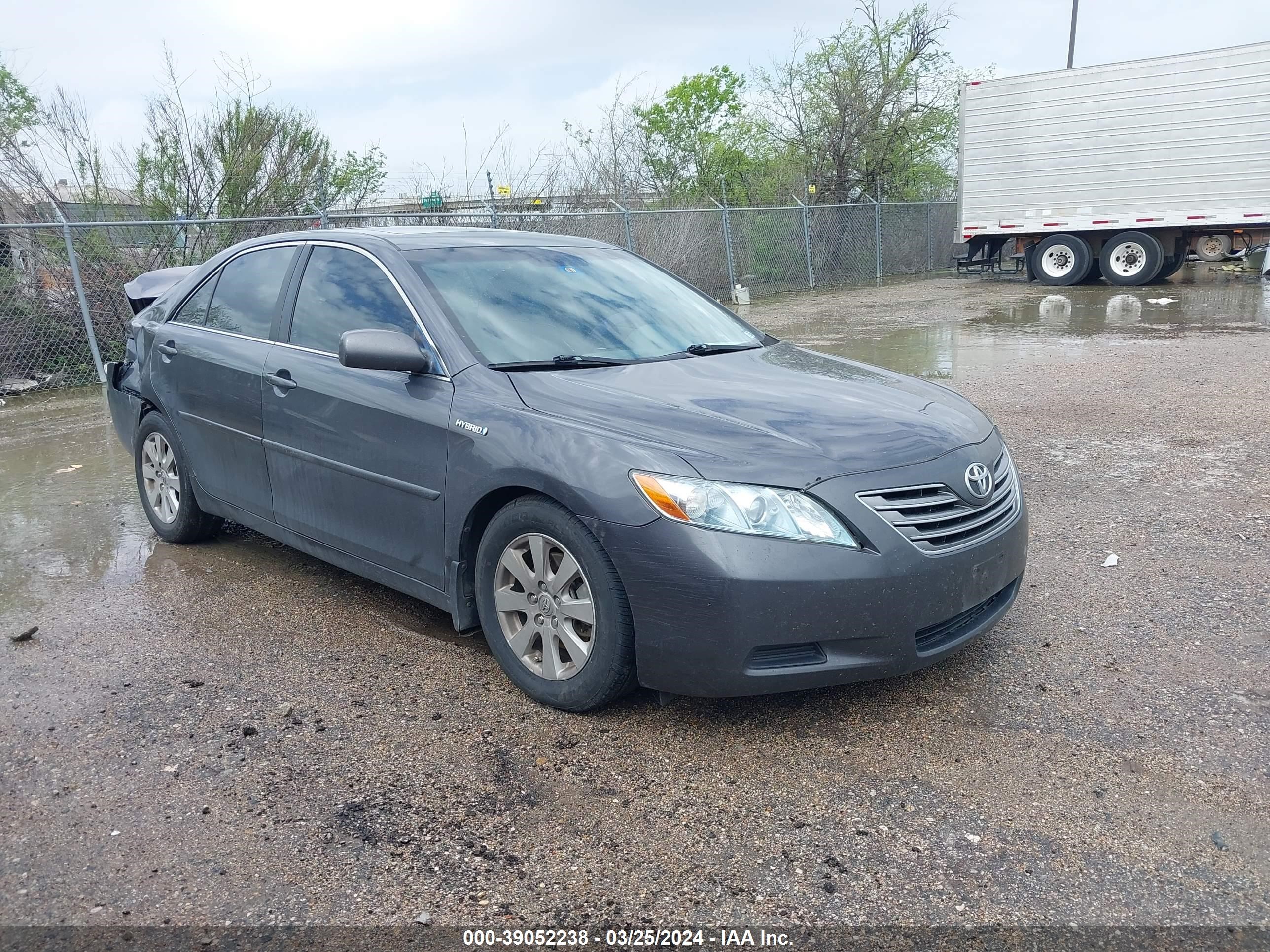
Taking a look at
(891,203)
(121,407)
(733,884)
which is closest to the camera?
(733,884)

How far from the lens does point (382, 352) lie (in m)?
3.70

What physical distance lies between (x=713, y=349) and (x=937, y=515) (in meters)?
1.44

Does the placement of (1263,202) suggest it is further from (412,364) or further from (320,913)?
(320,913)

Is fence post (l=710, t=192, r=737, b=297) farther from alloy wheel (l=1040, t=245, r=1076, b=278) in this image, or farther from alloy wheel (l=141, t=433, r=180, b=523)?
alloy wheel (l=141, t=433, r=180, b=523)

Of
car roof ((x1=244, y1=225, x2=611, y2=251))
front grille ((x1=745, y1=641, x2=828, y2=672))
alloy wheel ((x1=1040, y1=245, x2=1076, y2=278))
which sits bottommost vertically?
alloy wheel ((x1=1040, y1=245, x2=1076, y2=278))

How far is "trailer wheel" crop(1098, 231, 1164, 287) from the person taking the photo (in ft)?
67.5

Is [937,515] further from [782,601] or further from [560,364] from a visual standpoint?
[560,364]

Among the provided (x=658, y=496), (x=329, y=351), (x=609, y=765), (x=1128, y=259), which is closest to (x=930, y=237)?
(x=1128, y=259)

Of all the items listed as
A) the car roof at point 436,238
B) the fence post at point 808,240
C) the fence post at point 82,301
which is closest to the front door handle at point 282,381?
the car roof at point 436,238

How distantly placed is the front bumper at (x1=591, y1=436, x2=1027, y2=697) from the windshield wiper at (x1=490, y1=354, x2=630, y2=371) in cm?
85

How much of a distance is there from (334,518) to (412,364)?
83cm

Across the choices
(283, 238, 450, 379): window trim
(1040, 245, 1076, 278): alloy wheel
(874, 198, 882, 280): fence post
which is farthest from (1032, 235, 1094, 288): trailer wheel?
(283, 238, 450, 379): window trim

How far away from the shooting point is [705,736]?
3.34m

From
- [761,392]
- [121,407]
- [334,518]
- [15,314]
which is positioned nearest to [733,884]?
[761,392]
